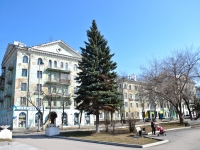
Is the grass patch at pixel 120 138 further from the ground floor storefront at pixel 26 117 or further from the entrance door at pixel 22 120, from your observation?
the entrance door at pixel 22 120

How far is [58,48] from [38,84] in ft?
33.8

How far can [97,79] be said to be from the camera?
20.9 meters

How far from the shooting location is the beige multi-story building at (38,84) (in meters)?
38.9

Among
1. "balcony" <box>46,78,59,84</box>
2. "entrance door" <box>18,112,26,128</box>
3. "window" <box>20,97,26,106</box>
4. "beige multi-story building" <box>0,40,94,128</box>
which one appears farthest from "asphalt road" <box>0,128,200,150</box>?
"balcony" <box>46,78,59,84</box>

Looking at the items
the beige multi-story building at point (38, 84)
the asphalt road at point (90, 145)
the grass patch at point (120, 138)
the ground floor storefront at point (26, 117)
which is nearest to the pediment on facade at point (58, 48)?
the beige multi-story building at point (38, 84)

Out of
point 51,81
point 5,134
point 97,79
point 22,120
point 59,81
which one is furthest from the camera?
point 59,81

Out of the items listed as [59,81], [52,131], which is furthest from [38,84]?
[52,131]

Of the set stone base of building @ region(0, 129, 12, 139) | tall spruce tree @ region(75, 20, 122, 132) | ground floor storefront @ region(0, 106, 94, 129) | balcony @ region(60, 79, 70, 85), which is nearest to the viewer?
stone base of building @ region(0, 129, 12, 139)

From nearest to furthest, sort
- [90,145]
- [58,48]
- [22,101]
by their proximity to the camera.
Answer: [90,145], [22,101], [58,48]

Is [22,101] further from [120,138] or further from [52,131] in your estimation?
[120,138]

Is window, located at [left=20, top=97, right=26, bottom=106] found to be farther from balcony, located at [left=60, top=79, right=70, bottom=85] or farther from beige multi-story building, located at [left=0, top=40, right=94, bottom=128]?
balcony, located at [left=60, top=79, right=70, bottom=85]

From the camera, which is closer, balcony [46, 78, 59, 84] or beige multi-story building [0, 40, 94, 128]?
beige multi-story building [0, 40, 94, 128]

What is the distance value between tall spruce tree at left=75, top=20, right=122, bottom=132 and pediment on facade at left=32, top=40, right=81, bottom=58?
2404 cm

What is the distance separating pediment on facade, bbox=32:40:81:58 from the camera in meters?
44.2
